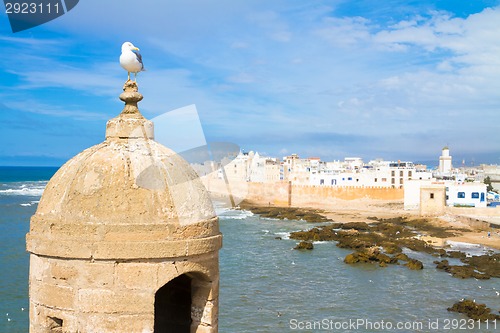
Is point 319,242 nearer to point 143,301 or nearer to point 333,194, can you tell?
point 333,194

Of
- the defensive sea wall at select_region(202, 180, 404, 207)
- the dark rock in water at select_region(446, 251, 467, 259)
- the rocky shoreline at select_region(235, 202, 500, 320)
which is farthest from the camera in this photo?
the defensive sea wall at select_region(202, 180, 404, 207)

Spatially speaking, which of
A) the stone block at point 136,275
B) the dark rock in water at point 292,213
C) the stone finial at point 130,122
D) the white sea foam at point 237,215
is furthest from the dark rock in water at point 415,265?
the white sea foam at point 237,215

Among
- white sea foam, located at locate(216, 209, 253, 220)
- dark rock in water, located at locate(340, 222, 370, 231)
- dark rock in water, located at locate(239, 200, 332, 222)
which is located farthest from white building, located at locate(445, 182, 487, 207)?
white sea foam, located at locate(216, 209, 253, 220)

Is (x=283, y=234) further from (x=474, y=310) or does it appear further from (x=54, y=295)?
(x=54, y=295)

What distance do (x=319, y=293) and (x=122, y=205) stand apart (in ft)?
62.1

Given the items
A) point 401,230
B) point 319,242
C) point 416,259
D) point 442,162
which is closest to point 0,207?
point 319,242

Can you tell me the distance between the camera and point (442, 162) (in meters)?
79.8

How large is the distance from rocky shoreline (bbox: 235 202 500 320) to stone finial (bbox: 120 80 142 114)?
58.0 ft

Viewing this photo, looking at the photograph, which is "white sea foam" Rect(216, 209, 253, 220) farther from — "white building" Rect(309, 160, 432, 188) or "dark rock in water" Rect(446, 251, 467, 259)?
"dark rock in water" Rect(446, 251, 467, 259)

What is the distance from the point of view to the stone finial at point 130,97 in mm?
4329

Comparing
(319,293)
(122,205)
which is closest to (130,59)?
(122,205)

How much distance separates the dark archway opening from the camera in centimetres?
522

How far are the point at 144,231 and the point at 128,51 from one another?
58.9 inches

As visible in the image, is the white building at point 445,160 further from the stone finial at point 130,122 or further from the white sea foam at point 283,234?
the stone finial at point 130,122
